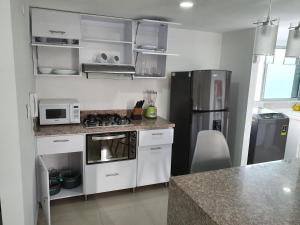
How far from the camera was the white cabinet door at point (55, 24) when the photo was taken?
8.09ft

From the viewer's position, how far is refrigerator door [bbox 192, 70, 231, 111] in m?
2.93

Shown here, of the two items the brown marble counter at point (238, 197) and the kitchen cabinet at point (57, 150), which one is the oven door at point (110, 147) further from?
the brown marble counter at point (238, 197)

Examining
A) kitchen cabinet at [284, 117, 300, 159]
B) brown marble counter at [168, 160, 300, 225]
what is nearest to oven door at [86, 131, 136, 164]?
brown marble counter at [168, 160, 300, 225]

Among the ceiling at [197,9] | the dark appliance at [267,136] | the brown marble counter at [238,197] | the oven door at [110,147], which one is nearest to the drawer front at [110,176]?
the oven door at [110,147]

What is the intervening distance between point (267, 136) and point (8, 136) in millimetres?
3392

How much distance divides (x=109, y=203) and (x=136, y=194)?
15.0 inches

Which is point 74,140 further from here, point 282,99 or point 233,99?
point 282,99

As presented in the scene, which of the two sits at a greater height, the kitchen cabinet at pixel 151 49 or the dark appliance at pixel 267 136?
the kitchen cabinet at pixel 151 49

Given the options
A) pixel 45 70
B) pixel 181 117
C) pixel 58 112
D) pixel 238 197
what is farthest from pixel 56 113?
pixel 238 197

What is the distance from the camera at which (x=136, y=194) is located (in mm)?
2953

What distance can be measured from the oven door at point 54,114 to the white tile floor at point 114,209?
96 cm

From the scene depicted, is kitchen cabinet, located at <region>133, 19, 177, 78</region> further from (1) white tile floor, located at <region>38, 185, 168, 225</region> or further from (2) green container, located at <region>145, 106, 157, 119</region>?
(1) white tile floor, located at <region>38, 185, 168, 225</region>

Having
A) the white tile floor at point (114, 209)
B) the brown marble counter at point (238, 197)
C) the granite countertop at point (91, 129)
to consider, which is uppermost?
the granite countertop at point (91, 129)

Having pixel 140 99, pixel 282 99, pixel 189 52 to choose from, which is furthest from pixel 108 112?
pixel 282 99
